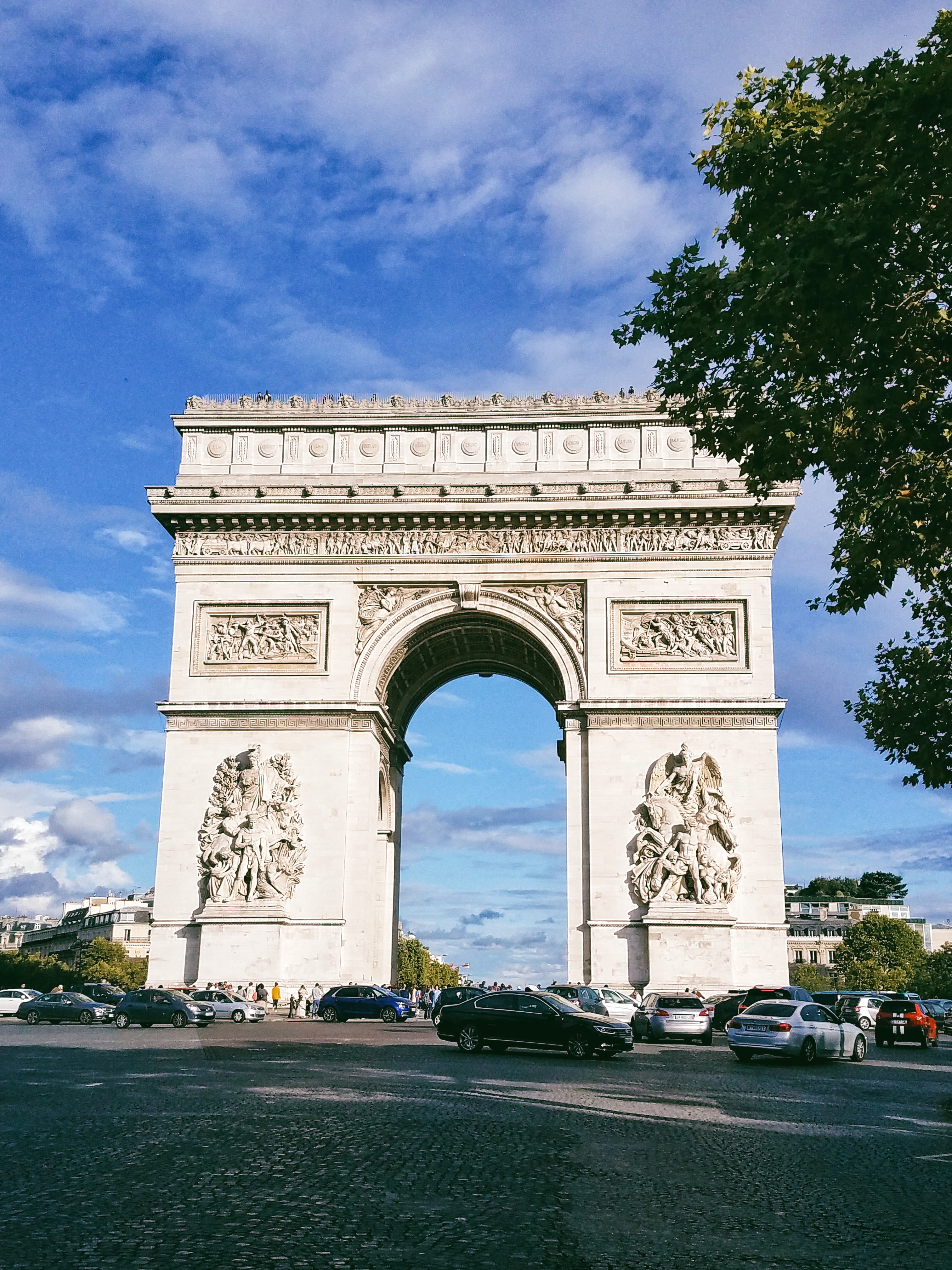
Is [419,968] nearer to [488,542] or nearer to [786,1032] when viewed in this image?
[488,542]

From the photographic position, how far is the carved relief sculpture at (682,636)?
3397 cm

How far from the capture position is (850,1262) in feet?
21.3

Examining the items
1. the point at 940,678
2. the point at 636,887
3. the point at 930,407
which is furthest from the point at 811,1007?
the point at 930,407

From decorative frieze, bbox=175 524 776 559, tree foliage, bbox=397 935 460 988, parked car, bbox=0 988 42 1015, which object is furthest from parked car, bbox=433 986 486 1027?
tree foliage, bbox=397 935 460 988

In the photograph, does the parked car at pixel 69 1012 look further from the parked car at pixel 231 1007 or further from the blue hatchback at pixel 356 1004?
the blue hatchback at pixel 356 1004

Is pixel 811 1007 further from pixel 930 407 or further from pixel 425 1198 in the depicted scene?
pixel 425 1198

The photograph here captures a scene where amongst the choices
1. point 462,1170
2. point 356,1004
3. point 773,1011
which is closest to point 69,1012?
point 356,1004

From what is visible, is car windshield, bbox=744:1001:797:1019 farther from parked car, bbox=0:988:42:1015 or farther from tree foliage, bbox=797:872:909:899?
tree foliage, bbox=797:872:909:899

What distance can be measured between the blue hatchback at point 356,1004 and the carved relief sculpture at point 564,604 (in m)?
10.5

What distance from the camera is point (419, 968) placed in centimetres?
13575

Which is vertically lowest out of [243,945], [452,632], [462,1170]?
[462,1170]

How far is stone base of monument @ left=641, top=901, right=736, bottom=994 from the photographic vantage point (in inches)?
1241

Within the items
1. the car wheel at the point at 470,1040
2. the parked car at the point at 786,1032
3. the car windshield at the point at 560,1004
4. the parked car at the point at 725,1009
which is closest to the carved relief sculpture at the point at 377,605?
the parked car at the point at 725,1009

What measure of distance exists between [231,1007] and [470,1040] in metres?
10.2
